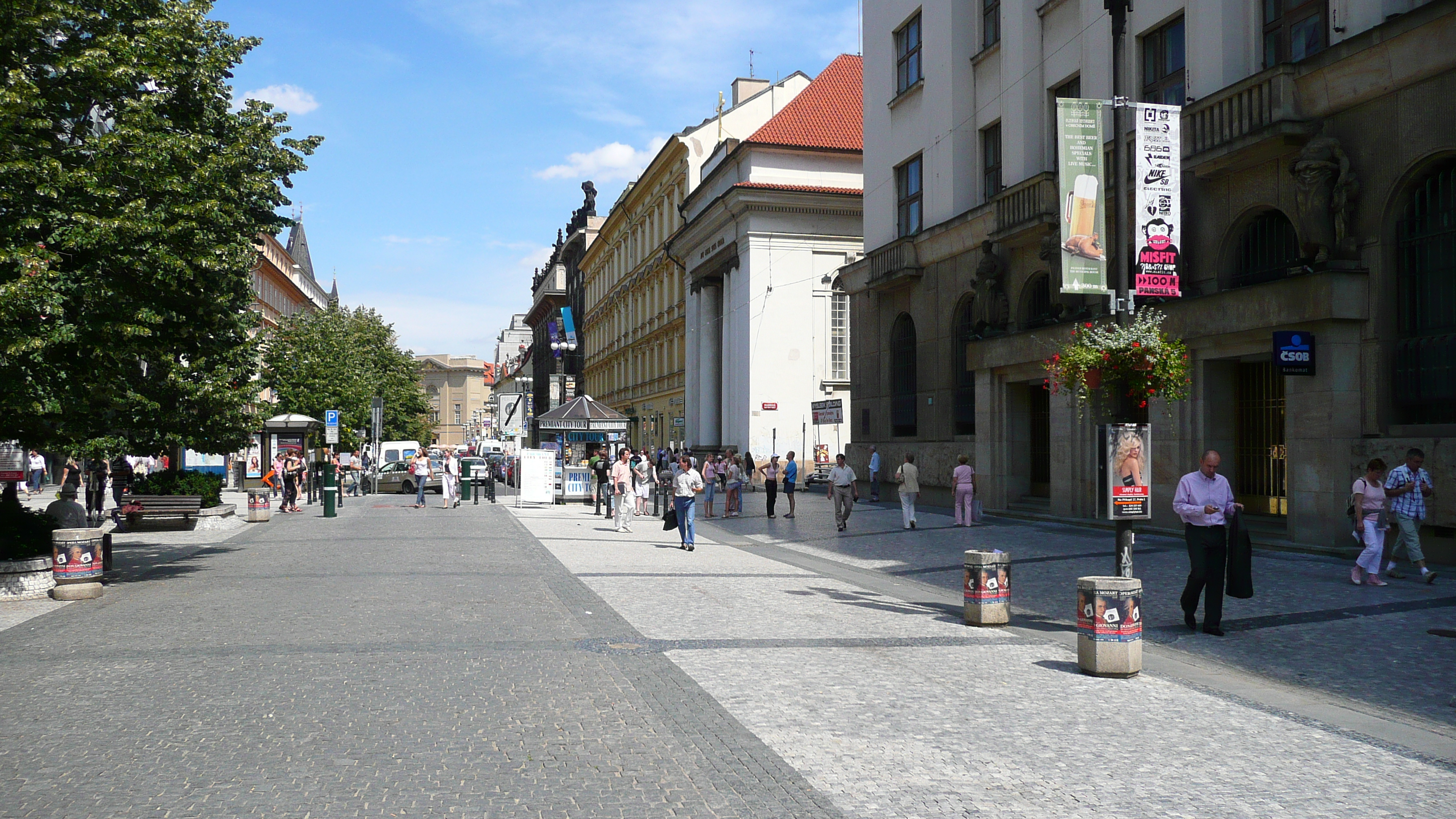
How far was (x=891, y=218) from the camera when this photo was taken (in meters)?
32.4

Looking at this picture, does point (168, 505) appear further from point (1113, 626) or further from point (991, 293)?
point (1113, 626)

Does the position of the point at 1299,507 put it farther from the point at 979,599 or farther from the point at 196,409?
the point at 196,409

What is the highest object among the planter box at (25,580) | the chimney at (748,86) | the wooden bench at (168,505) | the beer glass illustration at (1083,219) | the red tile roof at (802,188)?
the chimney at (748,86)

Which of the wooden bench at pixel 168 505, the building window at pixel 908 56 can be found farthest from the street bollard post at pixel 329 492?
the building window at pixel 908 56

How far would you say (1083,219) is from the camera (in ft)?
38.5

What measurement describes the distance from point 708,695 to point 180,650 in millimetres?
4667

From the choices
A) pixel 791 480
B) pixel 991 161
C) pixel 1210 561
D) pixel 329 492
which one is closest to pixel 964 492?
pixel 791 480

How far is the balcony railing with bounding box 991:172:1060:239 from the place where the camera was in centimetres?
2309

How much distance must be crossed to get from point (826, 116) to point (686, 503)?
32834 millimetres

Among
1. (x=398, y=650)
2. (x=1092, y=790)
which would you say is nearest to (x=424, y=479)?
(x=398, y=650)

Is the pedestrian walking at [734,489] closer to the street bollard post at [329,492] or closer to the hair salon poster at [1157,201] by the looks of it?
the street bollard post at [329,492]

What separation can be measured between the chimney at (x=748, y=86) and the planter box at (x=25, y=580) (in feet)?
171

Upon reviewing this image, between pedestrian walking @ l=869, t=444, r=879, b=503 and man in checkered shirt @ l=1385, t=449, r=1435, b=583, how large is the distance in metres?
18.6

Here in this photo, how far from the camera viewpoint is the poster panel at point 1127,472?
10.5 meters
